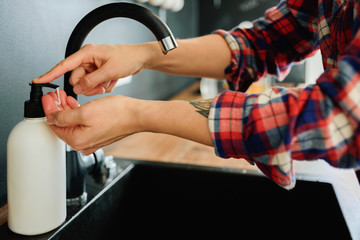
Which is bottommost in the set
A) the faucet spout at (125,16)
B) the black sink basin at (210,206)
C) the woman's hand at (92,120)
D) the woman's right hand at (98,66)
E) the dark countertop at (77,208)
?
the black sink basin at (210,206)

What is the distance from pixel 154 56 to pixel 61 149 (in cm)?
35

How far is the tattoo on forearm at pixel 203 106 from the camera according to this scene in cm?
60

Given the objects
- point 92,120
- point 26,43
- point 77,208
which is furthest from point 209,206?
point 26,43

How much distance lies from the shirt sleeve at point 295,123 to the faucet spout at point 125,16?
5.9 inches

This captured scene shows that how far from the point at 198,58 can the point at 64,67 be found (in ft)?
1.30

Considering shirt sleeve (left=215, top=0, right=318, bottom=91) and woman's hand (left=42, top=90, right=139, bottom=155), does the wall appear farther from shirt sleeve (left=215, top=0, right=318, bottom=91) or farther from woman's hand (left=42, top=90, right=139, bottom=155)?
shirt sleeve (left=215, top=0, right=318, bottom=91)

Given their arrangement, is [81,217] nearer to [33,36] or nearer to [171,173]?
[171,173]

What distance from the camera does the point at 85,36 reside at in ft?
2.30

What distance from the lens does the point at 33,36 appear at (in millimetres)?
820

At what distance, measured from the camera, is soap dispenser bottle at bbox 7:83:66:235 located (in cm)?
57

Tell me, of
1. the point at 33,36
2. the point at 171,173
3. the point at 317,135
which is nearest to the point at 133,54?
the point at 33,36

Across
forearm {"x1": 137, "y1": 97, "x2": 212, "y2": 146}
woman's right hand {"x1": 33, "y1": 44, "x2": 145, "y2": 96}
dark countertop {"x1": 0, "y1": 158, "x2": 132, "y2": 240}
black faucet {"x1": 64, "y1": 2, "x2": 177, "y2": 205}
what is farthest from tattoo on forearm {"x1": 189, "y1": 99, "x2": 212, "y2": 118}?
dark countertop {"x1": 0, "y1": 158, "x2": 132, "y2": 240}

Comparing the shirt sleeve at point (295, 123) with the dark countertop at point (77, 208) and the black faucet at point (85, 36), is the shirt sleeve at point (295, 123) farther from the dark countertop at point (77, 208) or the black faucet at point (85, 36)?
the dark countertop at point (77, 208)

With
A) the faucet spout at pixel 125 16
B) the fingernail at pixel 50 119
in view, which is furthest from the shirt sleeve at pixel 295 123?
the fingernail at pixel 50 119
